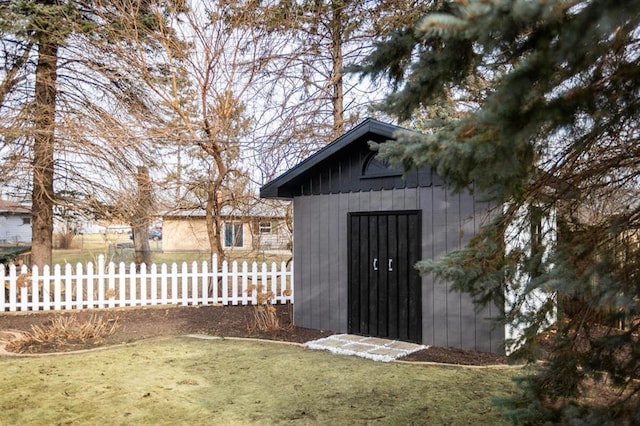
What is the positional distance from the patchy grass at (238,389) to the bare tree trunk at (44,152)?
483 cm

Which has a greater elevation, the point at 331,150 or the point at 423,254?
the point at 331,150

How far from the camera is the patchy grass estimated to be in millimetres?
3834

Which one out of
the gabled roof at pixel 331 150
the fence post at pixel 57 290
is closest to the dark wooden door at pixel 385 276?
the gabled roof at pixel 331 150

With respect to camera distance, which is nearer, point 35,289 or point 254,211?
point 35,289

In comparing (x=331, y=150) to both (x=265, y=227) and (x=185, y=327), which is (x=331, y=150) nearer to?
(x=185, y=327)

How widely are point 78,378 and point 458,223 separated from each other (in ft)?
15.8

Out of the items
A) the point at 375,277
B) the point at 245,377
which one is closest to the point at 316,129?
the point at 375,277

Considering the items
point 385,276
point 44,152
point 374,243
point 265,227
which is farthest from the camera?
point 265,227

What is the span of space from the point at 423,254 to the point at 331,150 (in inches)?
80.4

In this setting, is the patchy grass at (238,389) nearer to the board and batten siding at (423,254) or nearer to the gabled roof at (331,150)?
the board and batten siding at (423,254)

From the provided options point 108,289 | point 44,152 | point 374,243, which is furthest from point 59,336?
point 374,243

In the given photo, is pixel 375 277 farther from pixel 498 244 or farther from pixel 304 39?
pixel 304 39

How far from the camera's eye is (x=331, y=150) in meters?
6.95

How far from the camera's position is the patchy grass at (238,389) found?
383 cm
